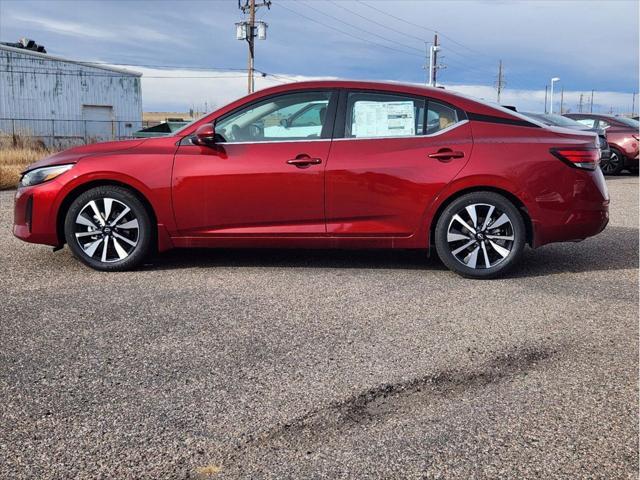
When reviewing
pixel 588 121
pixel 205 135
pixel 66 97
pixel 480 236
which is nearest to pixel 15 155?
pixel 588 121

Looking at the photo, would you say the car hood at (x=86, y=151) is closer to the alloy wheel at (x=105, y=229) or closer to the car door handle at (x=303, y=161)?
the alloy wheel at (x=105, y=229)

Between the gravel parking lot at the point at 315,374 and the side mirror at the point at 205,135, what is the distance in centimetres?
111

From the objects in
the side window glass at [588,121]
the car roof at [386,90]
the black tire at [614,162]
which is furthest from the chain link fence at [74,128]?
the car roof at [386,90]

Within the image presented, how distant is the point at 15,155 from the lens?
787 inches

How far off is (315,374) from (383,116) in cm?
289

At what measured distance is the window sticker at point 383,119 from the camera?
18.0 feet

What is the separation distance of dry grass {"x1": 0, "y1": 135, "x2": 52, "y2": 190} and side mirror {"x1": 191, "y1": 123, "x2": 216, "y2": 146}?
9.98m

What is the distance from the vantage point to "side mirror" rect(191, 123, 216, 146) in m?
5.30

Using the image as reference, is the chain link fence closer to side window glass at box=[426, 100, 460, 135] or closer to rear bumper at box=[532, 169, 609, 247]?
side window glass at box=[426, 100, 460, 135]

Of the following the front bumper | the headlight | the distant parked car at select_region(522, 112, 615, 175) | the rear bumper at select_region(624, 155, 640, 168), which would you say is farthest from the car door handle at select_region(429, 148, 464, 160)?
the rear bumper at select_region(624, 155, 640, 168)

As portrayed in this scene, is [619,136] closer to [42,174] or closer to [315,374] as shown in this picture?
[42,174]

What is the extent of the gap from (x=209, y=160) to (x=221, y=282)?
3.37 feet

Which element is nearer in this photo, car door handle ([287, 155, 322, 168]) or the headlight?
car door handle ([287, 155, 322, 168])

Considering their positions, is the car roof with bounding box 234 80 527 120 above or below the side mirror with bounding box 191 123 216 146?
above
